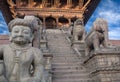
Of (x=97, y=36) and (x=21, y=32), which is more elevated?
(x=21, y=32)

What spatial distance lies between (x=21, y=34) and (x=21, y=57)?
32 centimetres

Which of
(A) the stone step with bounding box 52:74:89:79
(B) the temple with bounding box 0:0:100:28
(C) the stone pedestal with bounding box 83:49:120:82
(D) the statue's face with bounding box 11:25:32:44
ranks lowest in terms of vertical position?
(A) the stone step with bounding box 52:74:89:79

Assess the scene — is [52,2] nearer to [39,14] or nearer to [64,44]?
[39,14]

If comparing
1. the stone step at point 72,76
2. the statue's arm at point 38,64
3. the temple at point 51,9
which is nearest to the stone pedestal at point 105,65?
the stone step at point 72,76

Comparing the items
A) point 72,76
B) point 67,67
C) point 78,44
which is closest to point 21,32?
point 72,76

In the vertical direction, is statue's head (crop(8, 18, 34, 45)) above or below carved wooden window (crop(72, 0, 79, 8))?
below

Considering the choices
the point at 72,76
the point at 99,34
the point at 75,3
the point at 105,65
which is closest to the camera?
the point at 105,65

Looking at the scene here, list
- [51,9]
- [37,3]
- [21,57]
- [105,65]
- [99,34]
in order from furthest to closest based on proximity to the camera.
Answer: [37,3] < [51,9] < [99,34] < [105,65] < [21,57]

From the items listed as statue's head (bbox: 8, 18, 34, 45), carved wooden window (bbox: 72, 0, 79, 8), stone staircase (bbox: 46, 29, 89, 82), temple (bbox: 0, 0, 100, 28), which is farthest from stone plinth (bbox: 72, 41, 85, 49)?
carved wooden window (bbox: 72, 0, 79, 8)

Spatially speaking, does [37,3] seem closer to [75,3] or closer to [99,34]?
[75,3]

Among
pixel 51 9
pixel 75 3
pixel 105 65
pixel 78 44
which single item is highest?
pixel 75 3

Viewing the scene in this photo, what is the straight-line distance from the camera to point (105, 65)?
790 centimetres

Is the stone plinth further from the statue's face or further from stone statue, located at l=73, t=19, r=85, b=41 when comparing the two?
the statue's face

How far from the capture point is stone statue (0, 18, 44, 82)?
11.7 feet
